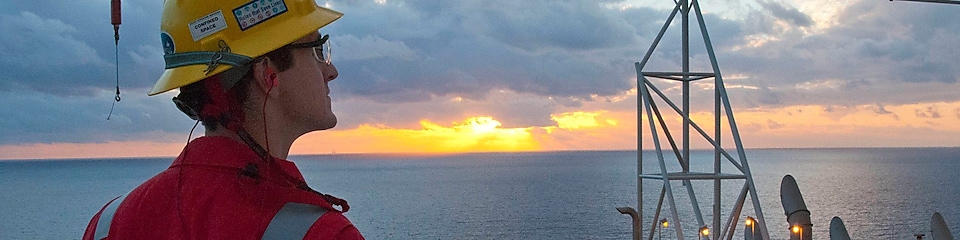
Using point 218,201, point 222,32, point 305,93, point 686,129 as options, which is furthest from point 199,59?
point 686,129

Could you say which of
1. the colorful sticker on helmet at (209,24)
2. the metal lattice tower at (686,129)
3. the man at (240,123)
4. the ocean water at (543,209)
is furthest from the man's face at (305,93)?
the ocean water at (543,209)

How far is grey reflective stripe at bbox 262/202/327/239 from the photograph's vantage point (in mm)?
1089

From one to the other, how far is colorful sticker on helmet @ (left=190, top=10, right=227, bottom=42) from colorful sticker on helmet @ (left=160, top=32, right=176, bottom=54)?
2.9 inches

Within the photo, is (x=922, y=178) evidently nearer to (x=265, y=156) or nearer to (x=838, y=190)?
(x=838, y=190)

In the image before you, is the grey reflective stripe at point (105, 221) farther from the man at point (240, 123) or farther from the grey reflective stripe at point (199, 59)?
the grey reflective stripe at point (199, 59)

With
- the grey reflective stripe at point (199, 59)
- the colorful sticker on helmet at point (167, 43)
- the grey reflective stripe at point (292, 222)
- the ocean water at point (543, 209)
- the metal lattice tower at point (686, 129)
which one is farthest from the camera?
the ocean water at point (543, 209)

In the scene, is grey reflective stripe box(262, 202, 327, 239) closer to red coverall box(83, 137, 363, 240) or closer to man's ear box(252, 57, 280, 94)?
red coverall box(83, 137, 363, 240)

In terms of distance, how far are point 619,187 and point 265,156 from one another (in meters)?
105

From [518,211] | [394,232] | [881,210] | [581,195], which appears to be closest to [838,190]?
[881,210]

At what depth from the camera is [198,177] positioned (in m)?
1.16

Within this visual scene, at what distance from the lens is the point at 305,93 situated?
1336 millimetres

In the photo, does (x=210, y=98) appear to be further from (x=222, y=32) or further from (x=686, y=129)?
(x=686, y=129)

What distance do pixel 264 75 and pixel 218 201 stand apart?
0.26 metres

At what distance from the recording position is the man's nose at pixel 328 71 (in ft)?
4.71
